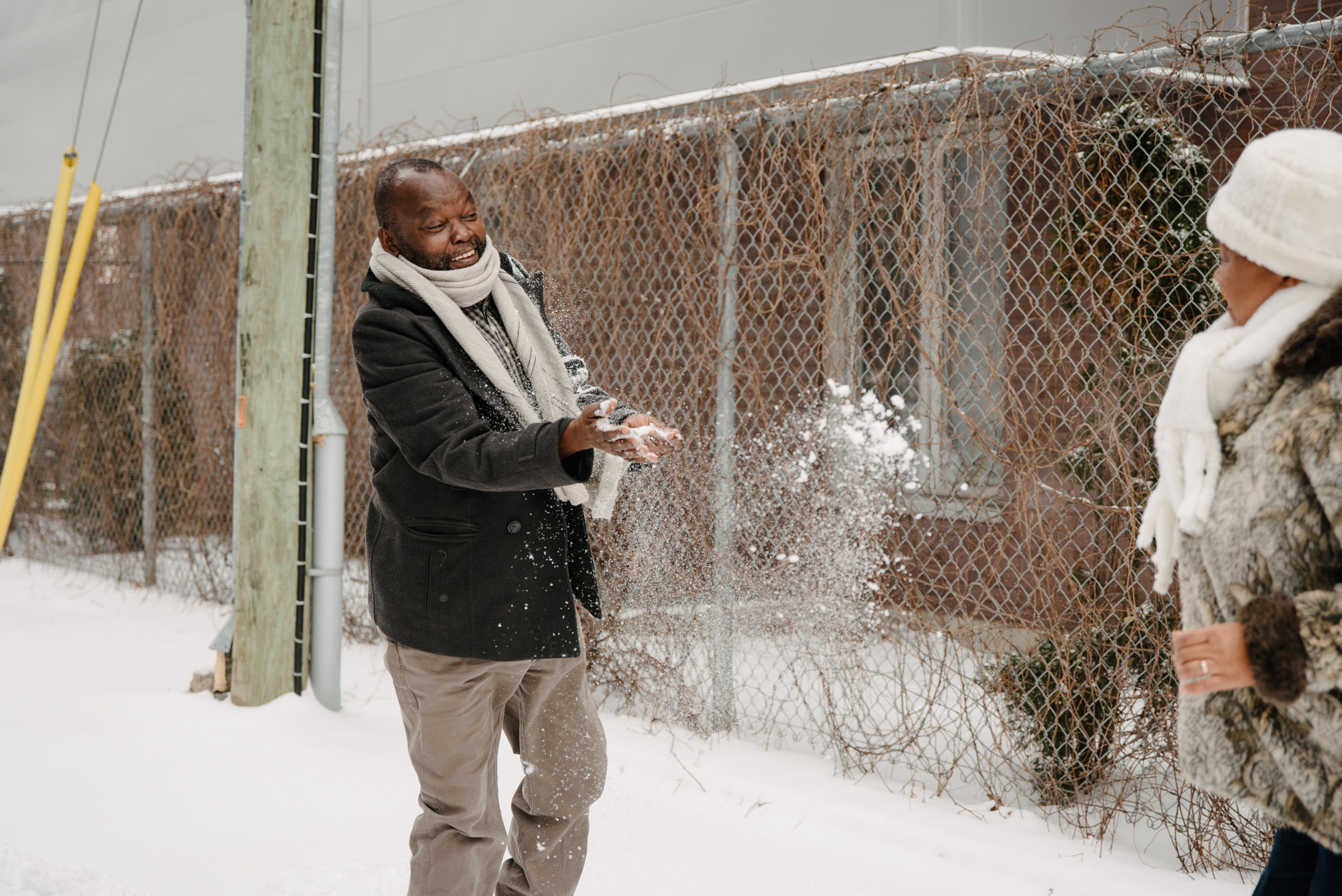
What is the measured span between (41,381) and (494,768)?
303 cm

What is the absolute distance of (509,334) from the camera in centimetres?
213

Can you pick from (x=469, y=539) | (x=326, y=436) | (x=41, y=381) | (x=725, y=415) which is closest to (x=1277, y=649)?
(x=469, y=539)

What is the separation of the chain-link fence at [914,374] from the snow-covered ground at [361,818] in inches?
9.2

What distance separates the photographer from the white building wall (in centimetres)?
490

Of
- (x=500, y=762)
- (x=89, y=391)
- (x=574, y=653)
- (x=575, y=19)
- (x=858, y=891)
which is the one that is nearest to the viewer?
(x=574, y=653)

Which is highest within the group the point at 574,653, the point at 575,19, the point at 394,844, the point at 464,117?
the point at 575,19

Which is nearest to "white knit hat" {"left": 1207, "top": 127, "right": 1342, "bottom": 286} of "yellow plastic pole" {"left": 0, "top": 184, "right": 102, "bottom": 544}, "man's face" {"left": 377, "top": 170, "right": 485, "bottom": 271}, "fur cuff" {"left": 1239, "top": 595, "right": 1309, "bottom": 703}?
"fur cuff" {"left": 1239, "top": 595, "right": 1309, "bottom": 703}

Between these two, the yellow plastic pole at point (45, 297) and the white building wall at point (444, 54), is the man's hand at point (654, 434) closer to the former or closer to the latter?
the white building wall at point (444, 54)

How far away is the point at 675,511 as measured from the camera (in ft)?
13.4

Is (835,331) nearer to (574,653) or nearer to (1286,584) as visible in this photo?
(574,653)

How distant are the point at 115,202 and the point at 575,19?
130 inches

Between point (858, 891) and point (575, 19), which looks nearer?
point (858, 891)

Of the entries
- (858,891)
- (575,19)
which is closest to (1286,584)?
(858,891)

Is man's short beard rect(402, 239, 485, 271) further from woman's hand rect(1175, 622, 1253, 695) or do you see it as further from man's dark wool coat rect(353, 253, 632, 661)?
woman's hand rect(1175, 622, 1253, 695)
